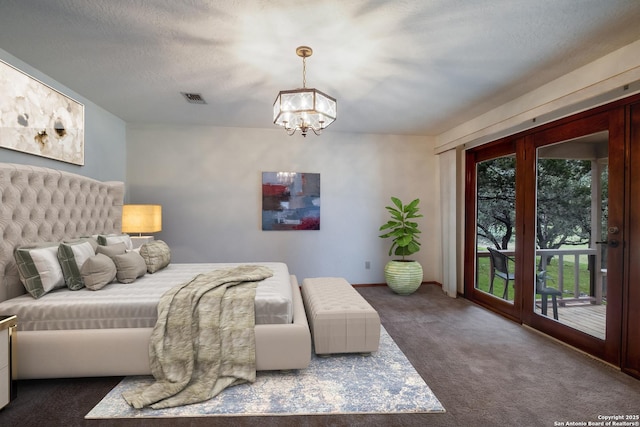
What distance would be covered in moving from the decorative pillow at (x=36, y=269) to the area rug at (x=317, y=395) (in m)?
0.92

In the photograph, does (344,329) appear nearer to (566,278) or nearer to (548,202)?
(566,278)

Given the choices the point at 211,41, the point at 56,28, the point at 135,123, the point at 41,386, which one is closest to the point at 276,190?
the point at 135,123

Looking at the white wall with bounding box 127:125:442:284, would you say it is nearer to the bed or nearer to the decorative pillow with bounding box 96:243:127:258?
the decorative pillow with bounding box 96:243:127:258

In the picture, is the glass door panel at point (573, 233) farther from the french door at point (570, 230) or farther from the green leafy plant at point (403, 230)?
the green leafy plant at point (403, 230)

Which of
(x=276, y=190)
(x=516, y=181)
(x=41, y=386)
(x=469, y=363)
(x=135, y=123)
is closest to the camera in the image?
(x=41, y=386)

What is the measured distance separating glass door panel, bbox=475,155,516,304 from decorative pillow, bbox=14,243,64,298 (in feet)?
14.3

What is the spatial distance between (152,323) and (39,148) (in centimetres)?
194

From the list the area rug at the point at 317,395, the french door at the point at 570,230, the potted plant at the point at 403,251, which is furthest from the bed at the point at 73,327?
the french door at the point at 570,230

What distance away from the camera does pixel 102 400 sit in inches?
73.3

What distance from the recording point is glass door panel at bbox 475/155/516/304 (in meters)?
3.41

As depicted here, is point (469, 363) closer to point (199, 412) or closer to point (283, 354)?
point (283, 354)

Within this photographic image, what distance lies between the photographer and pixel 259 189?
4430mm

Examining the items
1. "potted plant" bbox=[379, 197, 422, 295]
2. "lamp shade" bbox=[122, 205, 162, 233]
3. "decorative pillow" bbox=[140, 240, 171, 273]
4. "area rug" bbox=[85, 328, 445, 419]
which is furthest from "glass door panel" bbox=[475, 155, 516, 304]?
"lamp shade" bbox=[122, 205, 162, 233]

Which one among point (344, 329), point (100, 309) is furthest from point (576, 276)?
point (100, 309)
